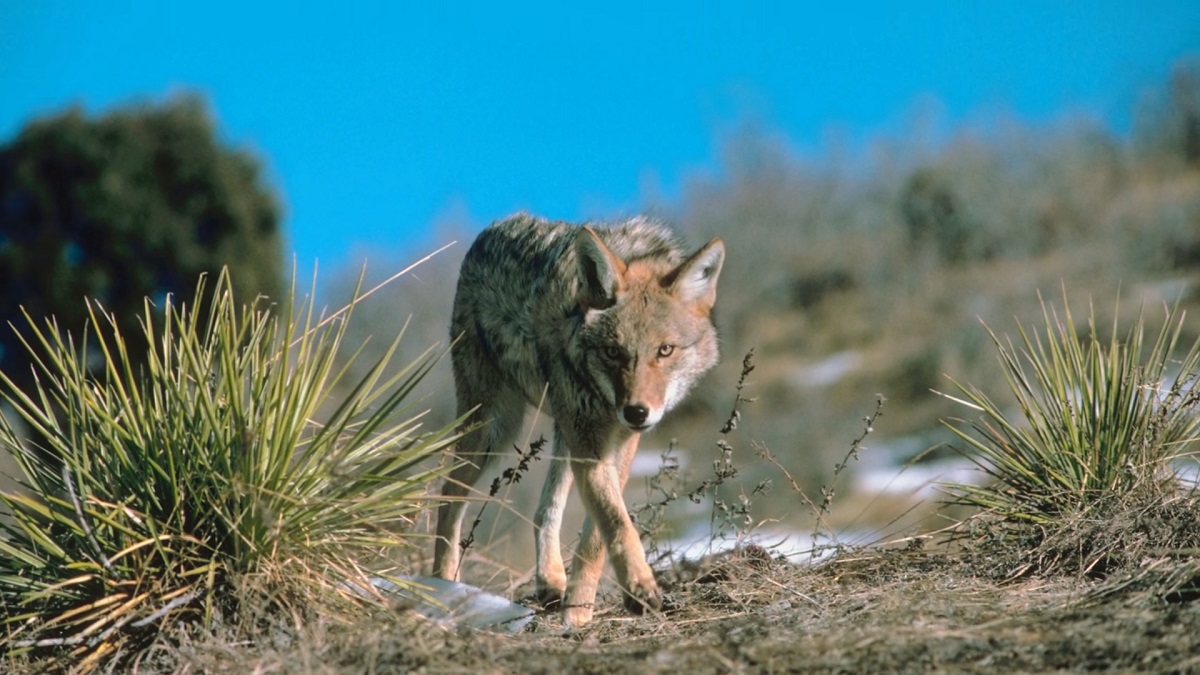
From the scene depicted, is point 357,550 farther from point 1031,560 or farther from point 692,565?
point 1031,560

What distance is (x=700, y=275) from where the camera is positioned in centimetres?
619

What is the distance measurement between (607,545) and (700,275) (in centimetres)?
153

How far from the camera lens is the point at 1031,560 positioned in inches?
208

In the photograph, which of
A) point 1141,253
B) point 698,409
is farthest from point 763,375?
point 1141,253

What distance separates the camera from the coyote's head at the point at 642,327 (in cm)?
565

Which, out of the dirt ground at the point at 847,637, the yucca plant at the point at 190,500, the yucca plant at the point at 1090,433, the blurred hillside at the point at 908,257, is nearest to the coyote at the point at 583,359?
the dirt ground at the point at 847,637

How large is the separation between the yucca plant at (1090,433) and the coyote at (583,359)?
144 centimetres

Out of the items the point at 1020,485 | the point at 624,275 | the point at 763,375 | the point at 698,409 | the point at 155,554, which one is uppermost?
the point at 763,375

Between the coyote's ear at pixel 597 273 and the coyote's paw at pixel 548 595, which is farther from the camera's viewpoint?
the coyote's paw at pixel 548 595

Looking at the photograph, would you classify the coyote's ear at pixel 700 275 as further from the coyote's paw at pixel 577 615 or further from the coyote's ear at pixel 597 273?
the coyote's paw at pixel 577 615

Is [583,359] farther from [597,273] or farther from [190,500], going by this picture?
[190,500]

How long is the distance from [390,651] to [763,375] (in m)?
41.2

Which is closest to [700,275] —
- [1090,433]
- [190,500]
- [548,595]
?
[548,595]

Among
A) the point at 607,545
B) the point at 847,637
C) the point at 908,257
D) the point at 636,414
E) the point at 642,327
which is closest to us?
the point at 847,637
